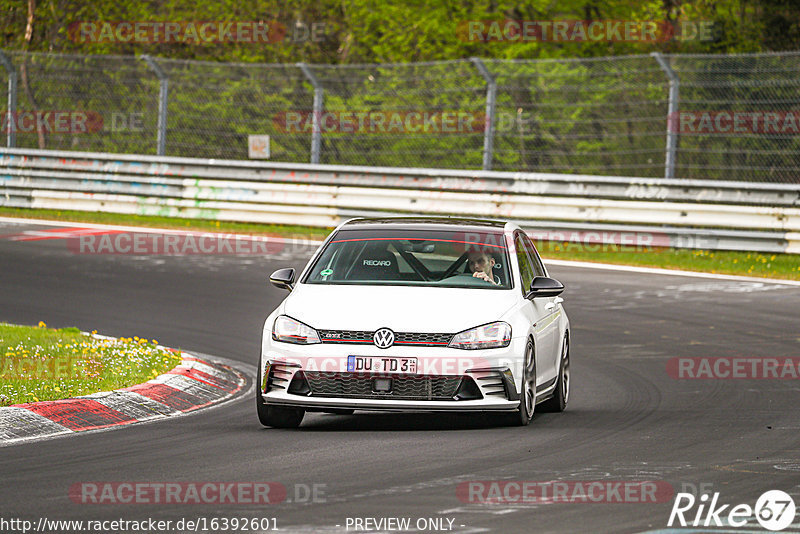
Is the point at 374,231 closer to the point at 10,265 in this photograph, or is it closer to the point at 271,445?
the point at 271,445

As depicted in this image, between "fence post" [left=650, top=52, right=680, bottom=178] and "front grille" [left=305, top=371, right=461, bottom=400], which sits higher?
"fence post" [left=650, top=52, right=680, bottom=178]

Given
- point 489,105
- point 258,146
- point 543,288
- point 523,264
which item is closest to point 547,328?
point 543,288

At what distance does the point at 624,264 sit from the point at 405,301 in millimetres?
11725

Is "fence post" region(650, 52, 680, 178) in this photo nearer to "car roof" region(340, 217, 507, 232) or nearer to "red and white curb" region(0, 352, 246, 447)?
"car roof" region(340, 217, 507, 232)

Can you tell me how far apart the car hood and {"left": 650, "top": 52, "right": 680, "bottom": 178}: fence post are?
38.8 feet

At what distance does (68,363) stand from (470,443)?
4026 mm

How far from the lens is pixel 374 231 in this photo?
10.9 m

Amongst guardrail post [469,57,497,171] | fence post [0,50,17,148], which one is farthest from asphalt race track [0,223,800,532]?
fence post [0,50,17,148]

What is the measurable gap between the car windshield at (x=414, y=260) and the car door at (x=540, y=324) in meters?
0.20

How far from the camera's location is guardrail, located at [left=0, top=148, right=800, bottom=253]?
823 inches

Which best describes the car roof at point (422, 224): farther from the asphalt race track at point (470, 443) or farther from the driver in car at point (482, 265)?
Result: the asphalt race track at point (470, 443)

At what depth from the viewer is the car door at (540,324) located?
10.1 metres

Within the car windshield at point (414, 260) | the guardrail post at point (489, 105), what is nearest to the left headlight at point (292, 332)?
the car windshield at point (414, 260)

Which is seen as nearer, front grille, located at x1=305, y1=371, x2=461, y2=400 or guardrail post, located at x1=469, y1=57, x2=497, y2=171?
front grille, located at x1=305, y1=371, x2=461, y2=400
